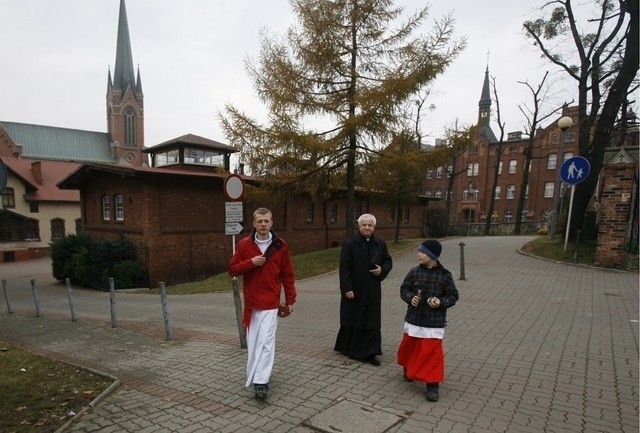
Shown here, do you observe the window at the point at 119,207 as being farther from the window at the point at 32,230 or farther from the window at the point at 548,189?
the window at the point at 548,189

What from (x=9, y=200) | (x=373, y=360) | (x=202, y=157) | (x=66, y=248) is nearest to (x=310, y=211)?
(x=202, y=157)

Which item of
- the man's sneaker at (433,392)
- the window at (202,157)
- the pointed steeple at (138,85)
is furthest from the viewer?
the pointed steeple at (138,85)

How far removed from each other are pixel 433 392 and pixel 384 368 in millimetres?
874

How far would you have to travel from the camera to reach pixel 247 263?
147 inches

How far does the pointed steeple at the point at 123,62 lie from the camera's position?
75375 millimetres

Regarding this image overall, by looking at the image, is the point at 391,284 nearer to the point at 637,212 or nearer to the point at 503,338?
the point at 503,338

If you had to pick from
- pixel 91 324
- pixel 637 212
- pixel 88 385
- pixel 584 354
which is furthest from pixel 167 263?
pixel 637 212

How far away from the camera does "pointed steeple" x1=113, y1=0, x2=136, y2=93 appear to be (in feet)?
247

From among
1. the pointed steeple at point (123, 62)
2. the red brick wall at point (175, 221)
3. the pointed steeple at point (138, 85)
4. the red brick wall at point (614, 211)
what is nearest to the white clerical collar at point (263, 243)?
the red brick wall at point (175, 221)

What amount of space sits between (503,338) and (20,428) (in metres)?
5.67

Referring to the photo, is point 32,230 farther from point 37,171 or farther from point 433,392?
point 433,392

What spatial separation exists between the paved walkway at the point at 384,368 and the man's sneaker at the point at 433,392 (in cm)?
10

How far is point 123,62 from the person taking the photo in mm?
76688

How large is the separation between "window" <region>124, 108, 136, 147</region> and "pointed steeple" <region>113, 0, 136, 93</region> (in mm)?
4739
